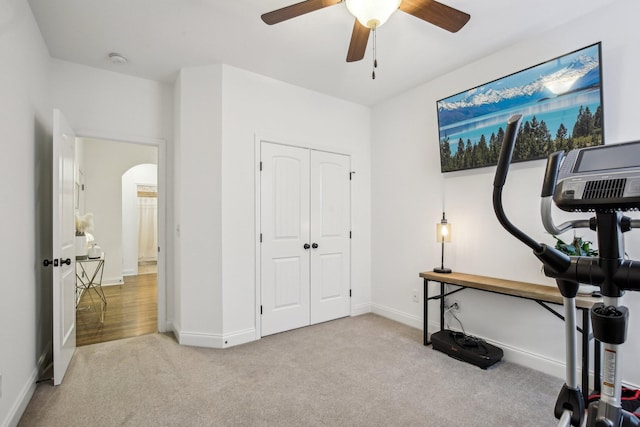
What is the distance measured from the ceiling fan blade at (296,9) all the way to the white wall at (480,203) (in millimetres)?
1919

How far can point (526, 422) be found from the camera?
1.85 m

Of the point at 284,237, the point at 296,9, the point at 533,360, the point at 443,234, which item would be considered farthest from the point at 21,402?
the point at 533,360

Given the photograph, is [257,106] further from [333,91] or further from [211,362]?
[211,362]

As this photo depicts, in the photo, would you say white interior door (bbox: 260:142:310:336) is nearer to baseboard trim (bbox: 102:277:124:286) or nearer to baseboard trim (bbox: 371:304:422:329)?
baseboard trim (bbox: 371:304:422:329)

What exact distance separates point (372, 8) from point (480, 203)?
2086 mm

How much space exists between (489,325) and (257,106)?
3.11 meters

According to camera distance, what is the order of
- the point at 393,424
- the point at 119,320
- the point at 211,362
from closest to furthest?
the point at 393,424 → the point at 211,362 → the point at 119,320

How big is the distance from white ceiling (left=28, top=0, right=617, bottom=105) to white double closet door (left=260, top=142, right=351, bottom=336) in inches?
36.8

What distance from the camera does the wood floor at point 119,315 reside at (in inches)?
128

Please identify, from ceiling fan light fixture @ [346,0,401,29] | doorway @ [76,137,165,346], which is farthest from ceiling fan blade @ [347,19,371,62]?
doorway @ [76,137,165,346]

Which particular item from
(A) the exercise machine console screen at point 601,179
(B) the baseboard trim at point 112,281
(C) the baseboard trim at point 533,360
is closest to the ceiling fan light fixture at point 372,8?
(A) the exercise machine console screen at point 601,179

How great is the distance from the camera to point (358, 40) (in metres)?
1.99

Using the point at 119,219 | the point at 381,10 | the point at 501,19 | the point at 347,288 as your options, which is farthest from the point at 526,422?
the point at 119,219

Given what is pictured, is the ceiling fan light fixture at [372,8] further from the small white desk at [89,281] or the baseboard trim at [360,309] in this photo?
the small white desk at [89,281]
